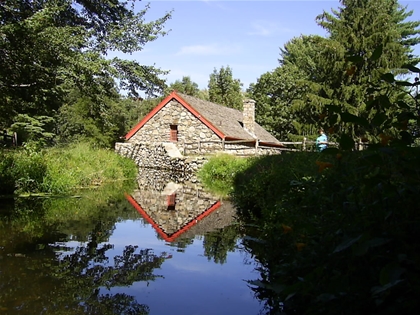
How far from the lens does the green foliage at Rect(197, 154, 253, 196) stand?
15.2 metres

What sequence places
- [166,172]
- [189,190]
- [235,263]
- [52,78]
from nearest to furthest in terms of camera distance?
[235,263] < [52,78] < [189,190] < [166,172]

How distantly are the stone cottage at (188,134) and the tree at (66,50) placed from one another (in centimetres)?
801

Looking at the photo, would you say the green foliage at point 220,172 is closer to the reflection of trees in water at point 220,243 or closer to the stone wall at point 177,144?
the stone wall at point 177,144

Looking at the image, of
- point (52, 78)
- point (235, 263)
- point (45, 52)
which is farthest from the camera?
point (52, 78)

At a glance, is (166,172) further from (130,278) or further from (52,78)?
(130,278)

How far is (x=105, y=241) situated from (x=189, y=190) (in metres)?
8.01

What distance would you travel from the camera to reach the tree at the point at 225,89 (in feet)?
129

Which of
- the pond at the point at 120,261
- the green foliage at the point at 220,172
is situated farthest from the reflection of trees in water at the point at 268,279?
the green foliage at the point at 220,172

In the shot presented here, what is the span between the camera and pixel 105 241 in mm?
6578

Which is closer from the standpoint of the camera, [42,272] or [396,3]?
[42,272]

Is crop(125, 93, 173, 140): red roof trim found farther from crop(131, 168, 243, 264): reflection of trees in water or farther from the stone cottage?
crop(131, 168, 243, 264): reflection of trees in water

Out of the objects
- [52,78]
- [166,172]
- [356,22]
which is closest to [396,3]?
[356,22]

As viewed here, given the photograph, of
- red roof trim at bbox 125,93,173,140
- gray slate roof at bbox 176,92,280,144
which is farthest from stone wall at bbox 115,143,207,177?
gray slate roof at bbox 176,92,280,144

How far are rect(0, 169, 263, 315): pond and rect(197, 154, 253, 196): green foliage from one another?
5199mm
